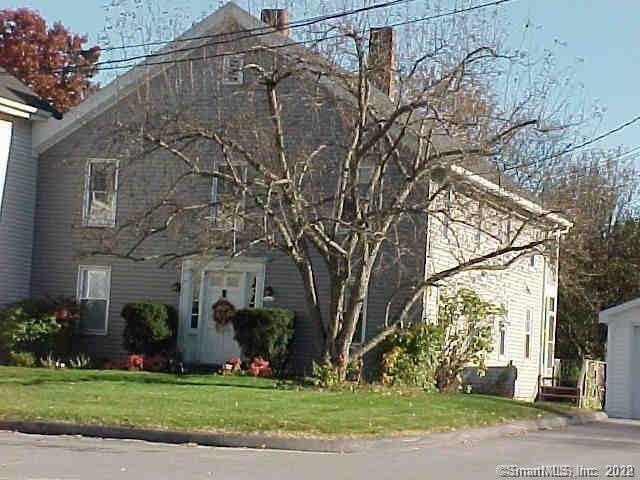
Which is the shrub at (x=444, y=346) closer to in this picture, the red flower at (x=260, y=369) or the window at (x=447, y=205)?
the window at (x=447, y=205)

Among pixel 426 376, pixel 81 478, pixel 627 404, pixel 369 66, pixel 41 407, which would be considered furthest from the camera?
pixel 627 404

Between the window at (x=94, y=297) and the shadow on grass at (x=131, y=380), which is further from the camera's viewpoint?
the window at (x=94, y=297)

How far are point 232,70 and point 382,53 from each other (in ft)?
18.0

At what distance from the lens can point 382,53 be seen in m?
25.4

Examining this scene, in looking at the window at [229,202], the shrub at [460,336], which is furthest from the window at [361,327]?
the window at [229,202]

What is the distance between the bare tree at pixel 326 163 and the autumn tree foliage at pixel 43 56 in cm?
2072

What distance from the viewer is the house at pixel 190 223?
28.9m

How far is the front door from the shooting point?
3102cm

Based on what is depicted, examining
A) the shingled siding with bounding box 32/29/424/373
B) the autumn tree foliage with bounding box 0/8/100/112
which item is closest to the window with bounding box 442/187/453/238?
the shingled siding with bounding box 32/29/424/373

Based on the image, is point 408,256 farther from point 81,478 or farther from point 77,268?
point 81,478

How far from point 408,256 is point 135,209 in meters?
7.45

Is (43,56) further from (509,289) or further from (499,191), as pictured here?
(499,191)

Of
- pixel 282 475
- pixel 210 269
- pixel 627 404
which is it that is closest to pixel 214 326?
pixel 210 269

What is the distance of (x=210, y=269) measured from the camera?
3139 centimetres
